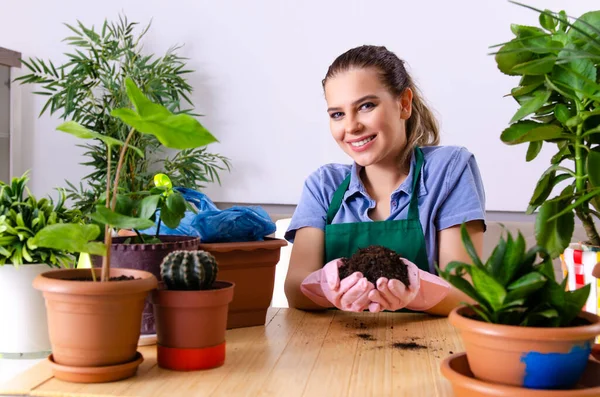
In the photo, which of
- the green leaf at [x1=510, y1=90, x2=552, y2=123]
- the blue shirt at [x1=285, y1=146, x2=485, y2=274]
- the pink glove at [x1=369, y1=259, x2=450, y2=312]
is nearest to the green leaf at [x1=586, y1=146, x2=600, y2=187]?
the green leaf at [x1=510, y1=90, x2=552, y2=123]

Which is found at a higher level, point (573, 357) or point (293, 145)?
point (293, 145)

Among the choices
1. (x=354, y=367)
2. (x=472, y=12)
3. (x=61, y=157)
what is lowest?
(x=354, y=367)

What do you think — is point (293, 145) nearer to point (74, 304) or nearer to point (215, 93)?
point (215, 93)

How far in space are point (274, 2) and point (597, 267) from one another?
2.78 metres

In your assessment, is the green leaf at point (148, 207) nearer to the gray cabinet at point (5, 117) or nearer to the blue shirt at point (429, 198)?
the blue shirt at point (429, 198)

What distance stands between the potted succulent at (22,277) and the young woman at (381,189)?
0.65 metres

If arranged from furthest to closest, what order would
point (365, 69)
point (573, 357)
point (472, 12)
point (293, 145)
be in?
point (293, 145) → point (472, 12) → point (365, 69) → point (573, 357)

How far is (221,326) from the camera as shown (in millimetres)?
959

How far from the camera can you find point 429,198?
177 centimetres

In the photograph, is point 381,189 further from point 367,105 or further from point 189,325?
point 189,325

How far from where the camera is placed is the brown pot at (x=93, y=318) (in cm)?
85

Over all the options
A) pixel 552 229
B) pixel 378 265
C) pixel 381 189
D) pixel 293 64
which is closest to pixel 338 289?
pixel 378 265

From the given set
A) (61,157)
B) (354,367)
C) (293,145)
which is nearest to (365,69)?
(354,367)

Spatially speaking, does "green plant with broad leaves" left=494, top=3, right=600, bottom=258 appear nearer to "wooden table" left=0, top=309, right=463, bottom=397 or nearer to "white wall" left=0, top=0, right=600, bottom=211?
"wooden table" left=0, top=309, right=463, bottom=397
